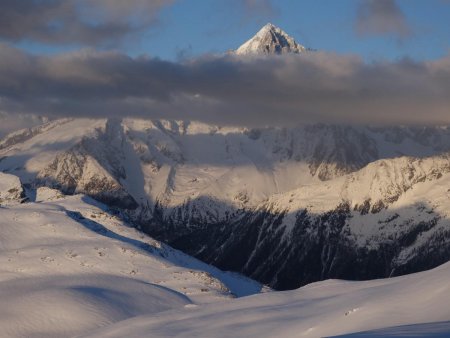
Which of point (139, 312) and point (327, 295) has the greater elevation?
point (327, 295)

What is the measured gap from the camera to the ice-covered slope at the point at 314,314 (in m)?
72.3

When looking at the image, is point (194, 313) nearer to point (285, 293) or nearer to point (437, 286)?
point (285, 293)

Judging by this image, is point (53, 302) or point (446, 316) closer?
point (446, 316)

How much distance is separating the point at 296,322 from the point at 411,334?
24.9 meters

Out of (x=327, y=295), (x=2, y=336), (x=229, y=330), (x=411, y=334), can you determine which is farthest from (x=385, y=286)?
(x=2, y=336)

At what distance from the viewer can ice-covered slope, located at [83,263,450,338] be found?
7231cm

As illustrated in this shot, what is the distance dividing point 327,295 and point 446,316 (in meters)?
31.4

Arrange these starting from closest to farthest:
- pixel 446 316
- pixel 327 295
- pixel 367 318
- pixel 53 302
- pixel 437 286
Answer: pixel 446 316 < pixel 367 318 < pixel 437 286 < pixel 327 295 < pixel 53 302

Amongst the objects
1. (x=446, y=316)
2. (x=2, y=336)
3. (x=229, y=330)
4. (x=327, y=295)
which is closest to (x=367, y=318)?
(x=446, y=316)

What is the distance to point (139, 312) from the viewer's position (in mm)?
195875

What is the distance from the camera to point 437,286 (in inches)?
3081

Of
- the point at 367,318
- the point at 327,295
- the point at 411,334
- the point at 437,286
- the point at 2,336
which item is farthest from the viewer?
the point at 2,336

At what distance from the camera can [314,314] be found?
274 feet

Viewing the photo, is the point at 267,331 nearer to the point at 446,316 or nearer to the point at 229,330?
the point at 229,330
